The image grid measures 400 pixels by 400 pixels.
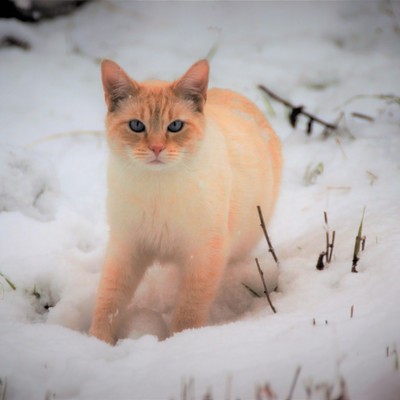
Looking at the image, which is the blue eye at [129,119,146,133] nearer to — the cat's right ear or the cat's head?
the cat's head

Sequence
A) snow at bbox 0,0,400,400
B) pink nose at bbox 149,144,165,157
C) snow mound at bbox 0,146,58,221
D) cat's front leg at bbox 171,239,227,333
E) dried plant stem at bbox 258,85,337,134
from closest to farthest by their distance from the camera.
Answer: snow at bbox 0,0,400,400 → pink nose at bbox 149,144,165,157 → cat's front leg at bbox 171,239,227,333 → snow mound at bbox 0,146,58,221 → dried plant stem at bbox 258,85,337,134

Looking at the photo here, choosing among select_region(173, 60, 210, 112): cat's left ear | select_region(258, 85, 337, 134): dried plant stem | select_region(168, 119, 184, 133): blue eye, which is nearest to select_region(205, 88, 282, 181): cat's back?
select_region(173, 60, 210, 112): cat's left ear

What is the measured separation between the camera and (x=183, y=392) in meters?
1.38

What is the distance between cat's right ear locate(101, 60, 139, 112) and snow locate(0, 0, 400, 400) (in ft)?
2.95

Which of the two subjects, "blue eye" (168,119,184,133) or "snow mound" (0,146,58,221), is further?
"snow mound" (0,146,58,221)

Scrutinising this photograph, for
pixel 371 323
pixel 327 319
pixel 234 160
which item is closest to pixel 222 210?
pixel 234 160

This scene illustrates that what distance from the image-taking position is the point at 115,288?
224 cm

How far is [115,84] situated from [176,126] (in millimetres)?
346

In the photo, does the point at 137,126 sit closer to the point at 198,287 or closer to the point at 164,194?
the point at 164,194

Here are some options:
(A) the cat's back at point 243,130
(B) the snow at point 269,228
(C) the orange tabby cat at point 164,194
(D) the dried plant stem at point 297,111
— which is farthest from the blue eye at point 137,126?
(D) the dried plant stem at point 297,111

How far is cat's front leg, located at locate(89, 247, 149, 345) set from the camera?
2168 mm

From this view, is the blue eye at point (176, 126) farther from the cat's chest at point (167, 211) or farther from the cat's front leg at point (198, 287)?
the cat's front leg at point (198, 287)

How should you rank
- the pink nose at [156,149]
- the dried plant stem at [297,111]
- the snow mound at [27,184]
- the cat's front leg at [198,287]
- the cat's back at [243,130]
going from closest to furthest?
the pink nose at [156,149] → the cat's front leg at [198,287] → the cat's back at [243,130] → the snow mound at [27,184] → the dried plant stem at [297,111]

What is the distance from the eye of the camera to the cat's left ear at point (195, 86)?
7.27 ft
